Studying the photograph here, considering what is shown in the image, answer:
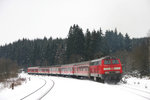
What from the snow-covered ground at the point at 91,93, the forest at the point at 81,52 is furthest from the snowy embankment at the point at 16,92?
the forest at the point at 81,52

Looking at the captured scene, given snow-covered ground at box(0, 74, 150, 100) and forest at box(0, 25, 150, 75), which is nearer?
snow-covered ground at box(0, 74, 150, 100)

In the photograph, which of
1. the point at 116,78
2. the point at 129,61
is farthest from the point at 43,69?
the point at 116,78

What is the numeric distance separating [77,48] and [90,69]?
1614 inches

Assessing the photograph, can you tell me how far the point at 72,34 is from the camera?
72250 mm

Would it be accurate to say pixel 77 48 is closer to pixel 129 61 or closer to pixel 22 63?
pixel 129 61

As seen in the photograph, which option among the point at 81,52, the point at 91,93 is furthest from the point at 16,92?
the point at 81,52

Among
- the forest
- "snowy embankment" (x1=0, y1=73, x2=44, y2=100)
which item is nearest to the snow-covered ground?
"snowy embankment" (x1=0, y1=73, x2=44, y2=100)

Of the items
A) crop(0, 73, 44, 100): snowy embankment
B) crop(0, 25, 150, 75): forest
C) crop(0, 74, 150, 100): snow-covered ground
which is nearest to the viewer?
crop(0, 74, 150, 100): snow-covered ground

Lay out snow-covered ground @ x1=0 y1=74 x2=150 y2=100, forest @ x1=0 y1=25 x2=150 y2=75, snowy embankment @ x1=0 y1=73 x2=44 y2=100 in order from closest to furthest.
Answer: snow-covered ground @ x1=0 y1=74 x2=150 y2=100 → snowy embankment @ x1=0 y1=73 x2=44 y2=100 → forest @ x1=0 y1=25 x2=150 y2=75

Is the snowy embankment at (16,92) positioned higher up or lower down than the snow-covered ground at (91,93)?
lower down

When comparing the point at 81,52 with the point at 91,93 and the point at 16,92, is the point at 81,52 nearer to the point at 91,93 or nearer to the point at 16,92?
the point at 16,92

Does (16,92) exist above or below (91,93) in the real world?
below

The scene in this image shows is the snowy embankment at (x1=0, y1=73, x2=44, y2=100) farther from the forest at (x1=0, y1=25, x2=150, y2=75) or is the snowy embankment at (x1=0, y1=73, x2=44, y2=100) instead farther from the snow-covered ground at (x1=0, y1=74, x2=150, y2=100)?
the forest at (x1=0, y1=25, x2=150, y2=75)

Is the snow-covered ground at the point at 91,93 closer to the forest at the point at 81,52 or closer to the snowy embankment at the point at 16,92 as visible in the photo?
the snowy embankment at the point at 16,92
